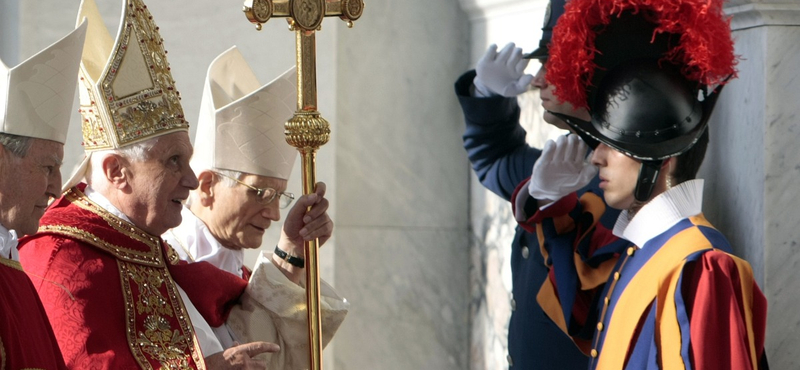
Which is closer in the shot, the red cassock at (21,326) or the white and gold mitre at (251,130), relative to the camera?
the red cassock at (21,326)

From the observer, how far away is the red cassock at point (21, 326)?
97.0 inches

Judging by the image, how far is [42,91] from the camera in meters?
2.76

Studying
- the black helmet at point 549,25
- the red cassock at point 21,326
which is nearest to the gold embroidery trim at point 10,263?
the red cassock at point 21,326

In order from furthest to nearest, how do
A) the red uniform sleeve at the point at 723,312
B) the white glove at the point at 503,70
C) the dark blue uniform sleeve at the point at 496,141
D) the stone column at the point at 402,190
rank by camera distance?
1. the stone column at the point at 402,190
2. the dark blue uniform sleeve at the point at 496,141
3. the white glove at the point at 503,70
4. the red uniform sleeve at the point at 723,312

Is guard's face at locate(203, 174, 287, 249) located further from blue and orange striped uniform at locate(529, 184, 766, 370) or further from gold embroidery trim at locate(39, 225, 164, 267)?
blue and orange striped uniform at locate(529, 184, 766, 370)

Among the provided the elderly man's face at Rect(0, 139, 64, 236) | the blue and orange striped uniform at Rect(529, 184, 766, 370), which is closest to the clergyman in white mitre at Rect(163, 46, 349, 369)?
the blue and orange striped uniform at Rect(529, 184, 766, 370)

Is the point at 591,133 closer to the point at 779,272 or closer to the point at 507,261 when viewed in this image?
the point at 779,272

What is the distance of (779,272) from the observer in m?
3.45

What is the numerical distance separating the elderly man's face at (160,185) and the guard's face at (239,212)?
2.12 ft

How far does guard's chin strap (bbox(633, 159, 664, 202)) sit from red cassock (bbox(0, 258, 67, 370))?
1.57m

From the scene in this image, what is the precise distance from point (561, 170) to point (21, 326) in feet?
5.88

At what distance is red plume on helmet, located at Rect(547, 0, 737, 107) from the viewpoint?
2.99 meters

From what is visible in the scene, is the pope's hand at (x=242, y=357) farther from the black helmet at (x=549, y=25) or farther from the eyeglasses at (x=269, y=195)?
the black helmet at (x=549, y=25)

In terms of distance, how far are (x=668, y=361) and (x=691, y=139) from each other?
1.99 ft
